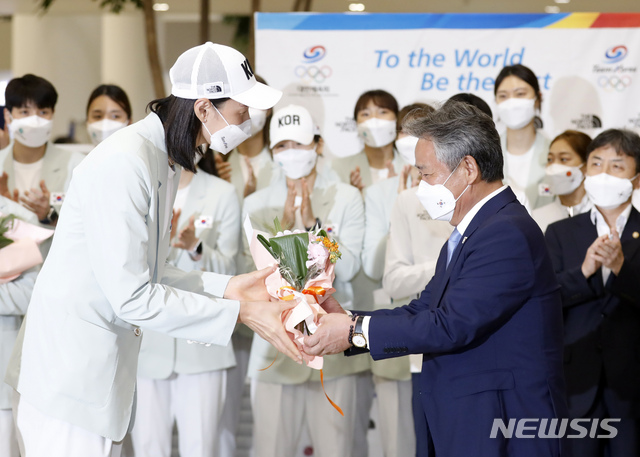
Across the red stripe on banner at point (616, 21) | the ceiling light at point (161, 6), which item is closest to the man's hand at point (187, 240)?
the red stripe on banner at point (616, 21)

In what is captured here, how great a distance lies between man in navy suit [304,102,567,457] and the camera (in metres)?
2.31

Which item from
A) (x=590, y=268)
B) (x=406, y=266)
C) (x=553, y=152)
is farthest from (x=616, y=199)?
(x=406, y=266)

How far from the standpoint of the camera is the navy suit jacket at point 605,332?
3.61 m

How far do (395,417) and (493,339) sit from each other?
1845mm

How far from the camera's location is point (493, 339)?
238 centimetres

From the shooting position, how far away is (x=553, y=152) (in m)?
4.52

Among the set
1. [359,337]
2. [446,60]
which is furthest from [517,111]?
[359,337]

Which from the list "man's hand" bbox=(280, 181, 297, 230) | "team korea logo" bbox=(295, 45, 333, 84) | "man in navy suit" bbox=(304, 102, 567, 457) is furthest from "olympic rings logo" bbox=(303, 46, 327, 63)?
"man in navy suit" bbox=(304, 102, 567, 457)

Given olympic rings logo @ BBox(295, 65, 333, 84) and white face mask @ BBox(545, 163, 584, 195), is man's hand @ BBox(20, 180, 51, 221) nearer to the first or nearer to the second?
olympic rings logo @ BBox(295, 65, 333, 84)

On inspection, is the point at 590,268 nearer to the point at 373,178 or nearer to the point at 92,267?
the point at 373,178

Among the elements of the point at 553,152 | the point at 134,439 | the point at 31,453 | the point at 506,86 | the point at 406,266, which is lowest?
the point at 134,439

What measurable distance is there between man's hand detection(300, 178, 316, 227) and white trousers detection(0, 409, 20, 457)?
175cm

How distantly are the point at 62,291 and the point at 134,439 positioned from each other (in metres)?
1.86

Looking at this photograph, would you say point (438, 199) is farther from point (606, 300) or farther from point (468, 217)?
point (606, 300)
